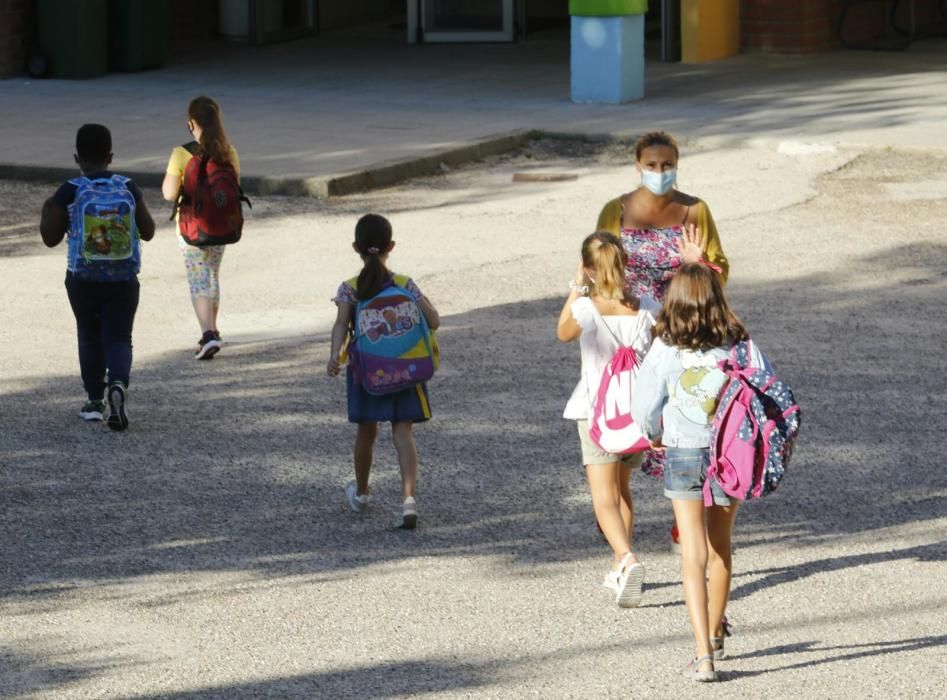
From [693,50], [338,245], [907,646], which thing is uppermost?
[693,50]

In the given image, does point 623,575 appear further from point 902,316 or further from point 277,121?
point 277,121

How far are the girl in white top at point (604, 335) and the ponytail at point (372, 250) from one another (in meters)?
0.99

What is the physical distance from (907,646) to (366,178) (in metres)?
9.94

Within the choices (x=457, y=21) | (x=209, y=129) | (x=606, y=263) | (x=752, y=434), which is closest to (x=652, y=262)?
(x=606, y=263)

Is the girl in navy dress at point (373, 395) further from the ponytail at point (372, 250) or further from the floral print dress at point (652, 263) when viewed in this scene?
the floral print dress at point (652, 263)

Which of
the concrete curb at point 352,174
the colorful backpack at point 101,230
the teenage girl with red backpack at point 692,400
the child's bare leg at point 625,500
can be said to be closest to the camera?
the teenage girl with red backpack at point 692,400

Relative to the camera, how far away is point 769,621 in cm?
632

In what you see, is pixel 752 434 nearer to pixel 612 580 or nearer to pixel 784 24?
pixel 612 580

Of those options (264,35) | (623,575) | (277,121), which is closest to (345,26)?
(264,35)

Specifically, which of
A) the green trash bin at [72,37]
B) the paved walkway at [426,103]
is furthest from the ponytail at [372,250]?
the green trash bin at [72,37]

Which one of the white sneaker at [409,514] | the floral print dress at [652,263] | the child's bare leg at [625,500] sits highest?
the floral print dress at [652,263]

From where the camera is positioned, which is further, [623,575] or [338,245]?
[338,245]

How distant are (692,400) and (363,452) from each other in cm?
209

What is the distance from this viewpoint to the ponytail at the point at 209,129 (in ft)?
31.9
